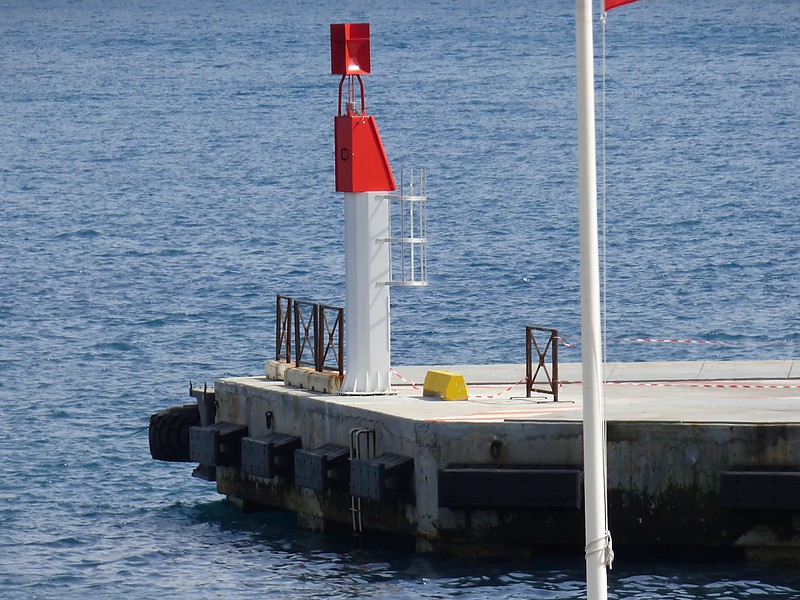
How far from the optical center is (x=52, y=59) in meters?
132

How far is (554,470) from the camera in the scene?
21688 millimetres

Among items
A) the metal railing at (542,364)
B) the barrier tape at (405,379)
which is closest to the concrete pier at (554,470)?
the metal railing at (542,364)

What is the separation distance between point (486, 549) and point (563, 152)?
186ft

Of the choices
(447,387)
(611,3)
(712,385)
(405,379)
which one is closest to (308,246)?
(405,379)

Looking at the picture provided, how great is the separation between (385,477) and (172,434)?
5.17 metres

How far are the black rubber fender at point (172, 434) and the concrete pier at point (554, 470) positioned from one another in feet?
9.82

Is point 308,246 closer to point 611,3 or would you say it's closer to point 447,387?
point 447,387

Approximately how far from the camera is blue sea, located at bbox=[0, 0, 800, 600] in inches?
939

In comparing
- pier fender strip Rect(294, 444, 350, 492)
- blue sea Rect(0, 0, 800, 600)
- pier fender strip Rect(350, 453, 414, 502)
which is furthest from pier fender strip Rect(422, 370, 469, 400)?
blue sea Rect(0, 0, 800, 600)

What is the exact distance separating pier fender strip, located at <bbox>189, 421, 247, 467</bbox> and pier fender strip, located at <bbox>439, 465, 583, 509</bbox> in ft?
14.4

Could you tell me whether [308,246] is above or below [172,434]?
above

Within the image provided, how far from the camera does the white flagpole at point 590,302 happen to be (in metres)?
14.5

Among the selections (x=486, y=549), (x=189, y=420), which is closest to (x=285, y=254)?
(x=189, y=420)

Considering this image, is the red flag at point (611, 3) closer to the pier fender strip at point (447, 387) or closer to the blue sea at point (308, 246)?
the blue sea at point (308, 246)
